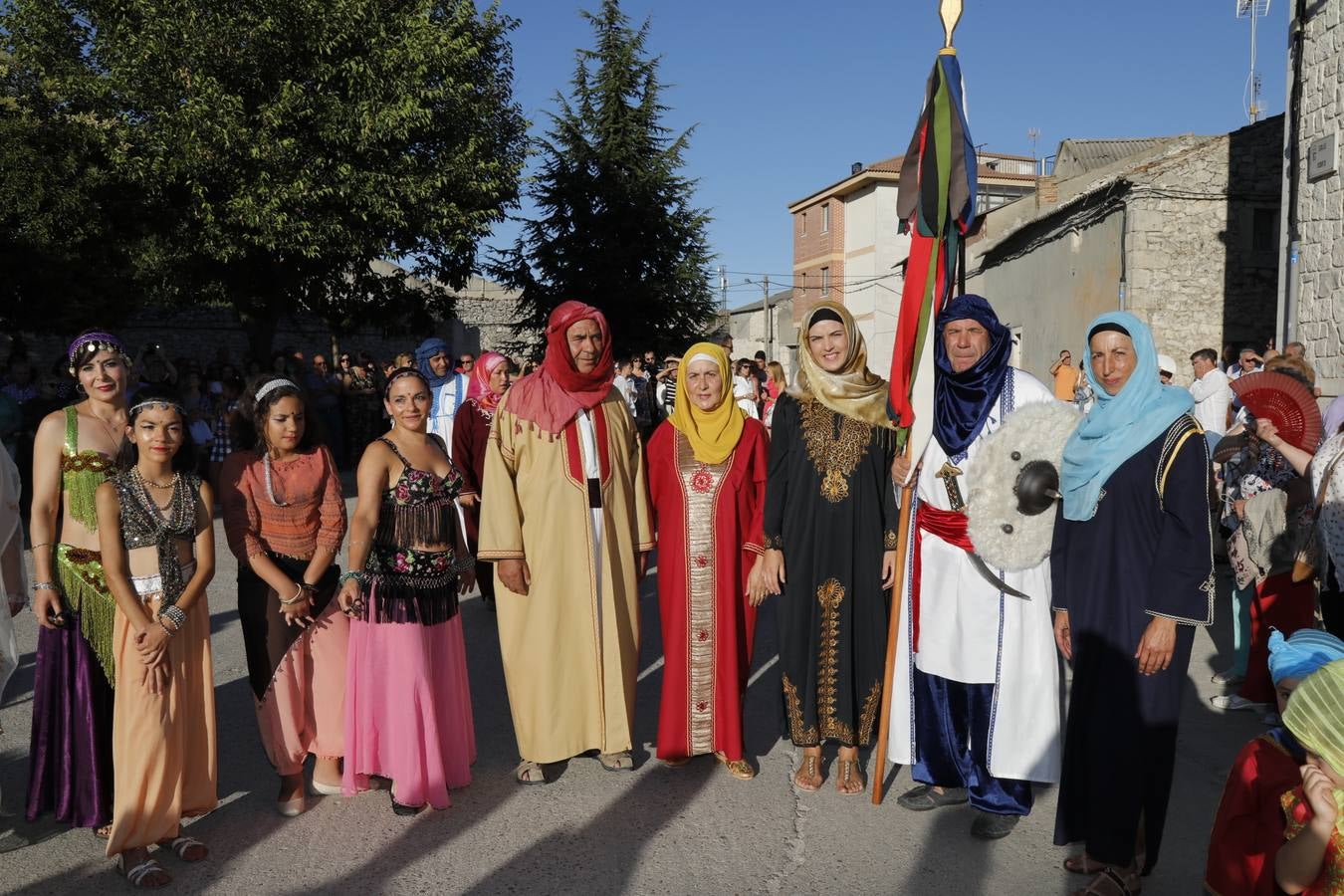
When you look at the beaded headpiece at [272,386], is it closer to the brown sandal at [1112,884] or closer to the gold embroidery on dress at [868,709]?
the gold embroidery on dress at [868,709]

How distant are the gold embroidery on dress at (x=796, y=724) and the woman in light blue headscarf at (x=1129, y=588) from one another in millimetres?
1061

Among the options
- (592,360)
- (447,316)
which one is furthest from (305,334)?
(592,360)

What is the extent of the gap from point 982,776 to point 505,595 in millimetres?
1973

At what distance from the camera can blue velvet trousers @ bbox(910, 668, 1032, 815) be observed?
3568mm

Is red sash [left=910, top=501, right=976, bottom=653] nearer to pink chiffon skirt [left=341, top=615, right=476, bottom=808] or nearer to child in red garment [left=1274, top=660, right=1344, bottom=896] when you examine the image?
child in red garment [left=1274, top=660, right=1344, bottom=896]

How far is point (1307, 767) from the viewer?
2.13 m

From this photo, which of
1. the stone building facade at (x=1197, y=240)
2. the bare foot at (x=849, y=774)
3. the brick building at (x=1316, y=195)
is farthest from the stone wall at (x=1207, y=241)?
the bare foot at (x=849, y=774)

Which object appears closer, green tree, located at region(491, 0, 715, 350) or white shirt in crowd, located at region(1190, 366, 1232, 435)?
white shirt in crowd, located at region(1190, 366, 1232, 435)

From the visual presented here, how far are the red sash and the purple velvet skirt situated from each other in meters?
2.87

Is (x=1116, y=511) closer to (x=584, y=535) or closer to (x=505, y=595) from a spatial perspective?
(x=584, y=535)

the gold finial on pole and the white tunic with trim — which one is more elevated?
the gold finial on pole

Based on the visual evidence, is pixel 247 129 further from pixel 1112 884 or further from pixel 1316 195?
pixel 1112 884

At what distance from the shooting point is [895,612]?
3.71 meters

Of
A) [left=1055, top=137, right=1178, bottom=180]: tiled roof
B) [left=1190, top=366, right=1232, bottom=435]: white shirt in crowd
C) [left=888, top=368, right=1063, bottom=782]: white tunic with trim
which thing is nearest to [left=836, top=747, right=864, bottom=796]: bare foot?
[left=888, top=368, right=1063, bottom=782]: white tunic with trim
